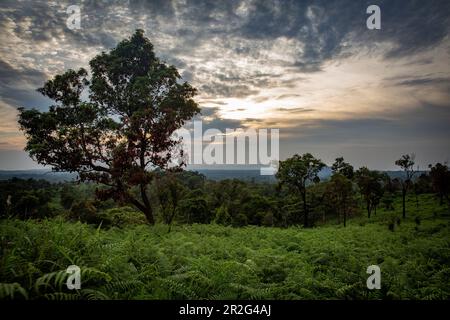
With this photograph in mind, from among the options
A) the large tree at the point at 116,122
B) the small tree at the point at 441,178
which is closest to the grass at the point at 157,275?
Answer: the large tree at the point at 116,122

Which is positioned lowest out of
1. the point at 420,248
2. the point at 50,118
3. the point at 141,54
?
the point at 420,248

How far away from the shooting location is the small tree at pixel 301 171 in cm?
3859

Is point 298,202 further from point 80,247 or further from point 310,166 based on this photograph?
point 80,247

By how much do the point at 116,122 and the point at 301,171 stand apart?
96.2 feet

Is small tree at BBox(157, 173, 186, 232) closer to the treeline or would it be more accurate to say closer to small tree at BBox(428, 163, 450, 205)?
the treeline

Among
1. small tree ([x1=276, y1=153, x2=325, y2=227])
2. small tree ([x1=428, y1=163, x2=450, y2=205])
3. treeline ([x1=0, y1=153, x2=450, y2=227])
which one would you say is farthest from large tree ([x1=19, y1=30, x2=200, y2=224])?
small tree ([x1=428, y1=163, x2=450, y2=205])

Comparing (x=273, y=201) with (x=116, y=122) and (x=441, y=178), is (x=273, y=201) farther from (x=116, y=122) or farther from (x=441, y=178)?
(x=116, y=122)

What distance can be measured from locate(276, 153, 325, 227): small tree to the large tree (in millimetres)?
26124

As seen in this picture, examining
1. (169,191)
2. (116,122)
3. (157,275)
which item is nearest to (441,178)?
(169,191)

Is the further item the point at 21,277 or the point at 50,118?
the point at 50,118

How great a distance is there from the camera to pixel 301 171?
127 ft
